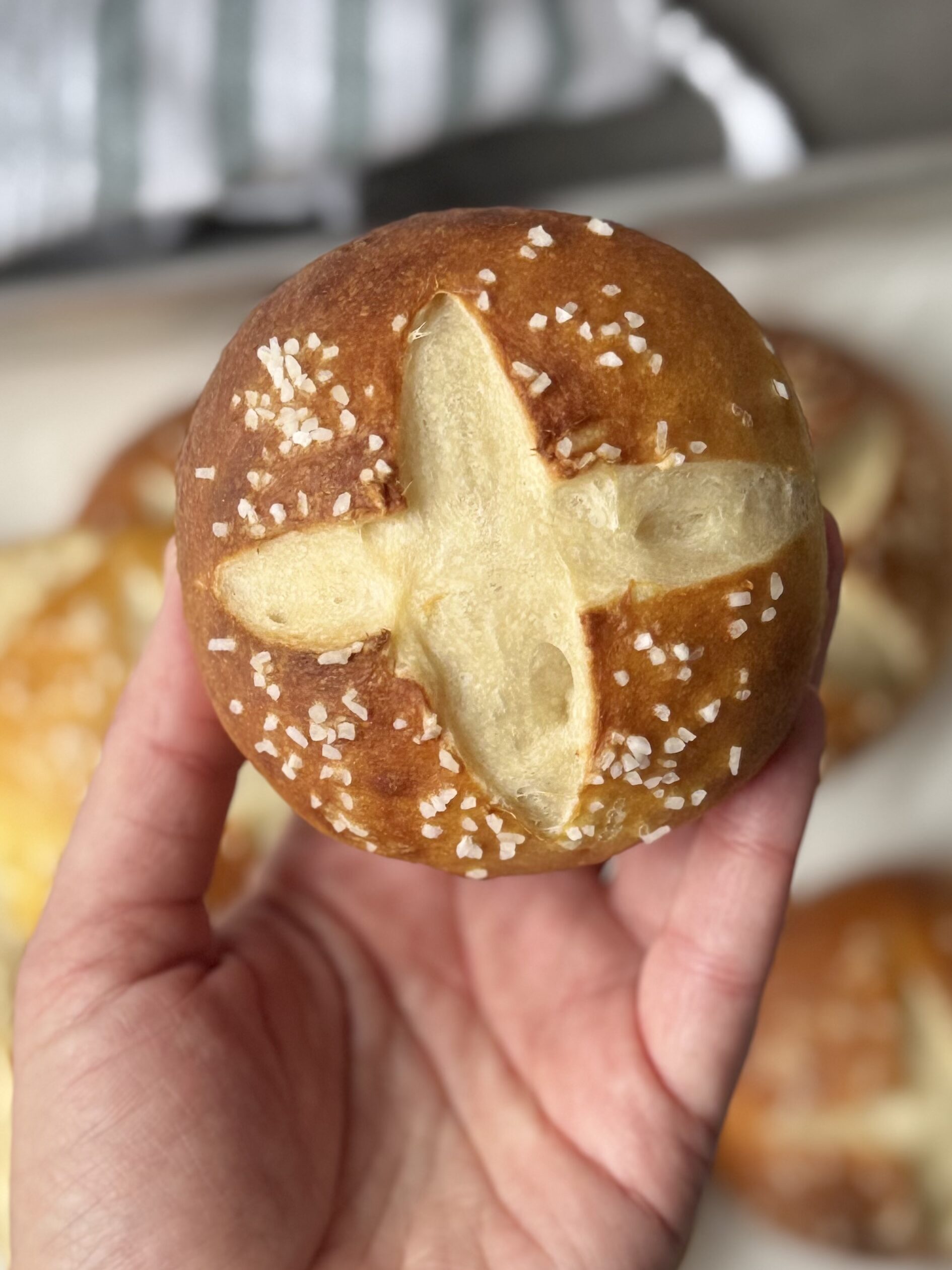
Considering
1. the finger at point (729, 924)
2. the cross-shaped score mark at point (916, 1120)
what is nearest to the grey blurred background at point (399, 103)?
the finger at point (729, 924)

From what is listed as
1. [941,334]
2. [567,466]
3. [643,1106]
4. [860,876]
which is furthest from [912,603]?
[567,466]

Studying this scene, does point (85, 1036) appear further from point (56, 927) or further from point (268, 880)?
point (268, 880)

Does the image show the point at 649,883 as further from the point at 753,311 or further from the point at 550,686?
the point at 753,311

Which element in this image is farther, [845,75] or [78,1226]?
[845,75]

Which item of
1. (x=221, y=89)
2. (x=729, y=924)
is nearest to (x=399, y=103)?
(x=221, y=89)

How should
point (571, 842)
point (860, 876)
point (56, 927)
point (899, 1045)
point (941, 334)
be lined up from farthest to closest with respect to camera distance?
1. point (941, 334)
2. point (860, 876)
3. point (899, 1045)
4. point (56, 927)
5. point (571, 842)

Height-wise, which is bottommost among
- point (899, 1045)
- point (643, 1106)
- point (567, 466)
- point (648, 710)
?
point (899, 1045)

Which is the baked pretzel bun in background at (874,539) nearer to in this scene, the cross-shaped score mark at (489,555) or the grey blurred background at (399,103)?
the grey blurred background at (399,103)
